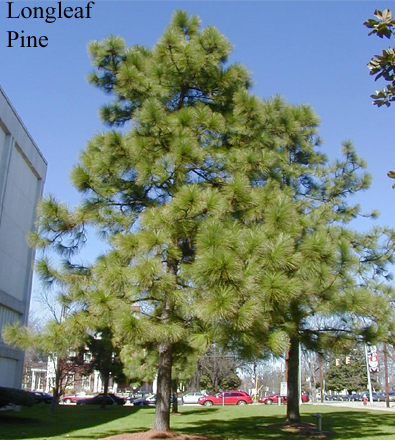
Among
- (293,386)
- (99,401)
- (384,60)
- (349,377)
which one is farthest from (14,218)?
(349,377)

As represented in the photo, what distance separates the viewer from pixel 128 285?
8578 mm

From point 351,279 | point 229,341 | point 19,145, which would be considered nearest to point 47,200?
point 229,341

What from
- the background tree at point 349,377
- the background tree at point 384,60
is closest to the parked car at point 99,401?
the background tree at point 349,377

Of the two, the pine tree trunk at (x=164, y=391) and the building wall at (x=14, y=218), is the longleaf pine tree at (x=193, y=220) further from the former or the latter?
the building wall at (x=14, y=218)

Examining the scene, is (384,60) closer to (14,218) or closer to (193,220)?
(193,220)

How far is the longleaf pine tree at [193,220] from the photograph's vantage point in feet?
25.6

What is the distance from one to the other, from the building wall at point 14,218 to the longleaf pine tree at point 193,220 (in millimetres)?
11761

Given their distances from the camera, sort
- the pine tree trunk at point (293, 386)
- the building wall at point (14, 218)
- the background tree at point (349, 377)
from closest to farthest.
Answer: the pine tree trunk at point (293, 386) < the building wall at point (14, 218) < the background tree at point (349, 377)

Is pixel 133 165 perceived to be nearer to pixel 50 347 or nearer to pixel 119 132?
pixel 119 132

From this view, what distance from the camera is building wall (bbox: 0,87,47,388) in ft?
70.4

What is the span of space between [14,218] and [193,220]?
16.3 metres

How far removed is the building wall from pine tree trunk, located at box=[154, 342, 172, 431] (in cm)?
1331

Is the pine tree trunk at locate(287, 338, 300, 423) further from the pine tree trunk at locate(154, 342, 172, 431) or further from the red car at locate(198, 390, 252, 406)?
the red car at locate(198, 390, 252, 406)

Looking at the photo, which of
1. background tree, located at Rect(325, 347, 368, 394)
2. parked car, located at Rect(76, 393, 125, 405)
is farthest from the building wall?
background tree, located at Rect(325, 347, 368, 394)
